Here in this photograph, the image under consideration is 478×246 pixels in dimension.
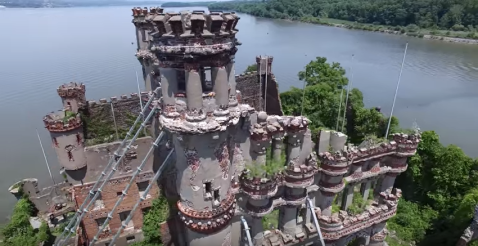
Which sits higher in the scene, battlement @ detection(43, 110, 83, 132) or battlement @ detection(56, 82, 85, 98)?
battlement @ detection(56, 82, 85, 98)

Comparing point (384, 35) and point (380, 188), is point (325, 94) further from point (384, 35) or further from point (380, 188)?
point (384, 35)

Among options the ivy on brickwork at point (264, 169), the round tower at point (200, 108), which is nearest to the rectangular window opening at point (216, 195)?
the round tower at point (200, 108)

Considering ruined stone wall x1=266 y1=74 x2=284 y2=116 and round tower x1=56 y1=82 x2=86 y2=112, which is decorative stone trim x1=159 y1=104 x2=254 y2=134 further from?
ruined stone wall x1=266 y1=74 x2=284 y2=116

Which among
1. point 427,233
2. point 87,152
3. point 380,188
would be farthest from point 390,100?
point 87,152

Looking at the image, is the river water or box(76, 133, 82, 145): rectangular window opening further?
the river water

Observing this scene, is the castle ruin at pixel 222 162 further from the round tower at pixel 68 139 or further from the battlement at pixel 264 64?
the battlement at pixel 264 64

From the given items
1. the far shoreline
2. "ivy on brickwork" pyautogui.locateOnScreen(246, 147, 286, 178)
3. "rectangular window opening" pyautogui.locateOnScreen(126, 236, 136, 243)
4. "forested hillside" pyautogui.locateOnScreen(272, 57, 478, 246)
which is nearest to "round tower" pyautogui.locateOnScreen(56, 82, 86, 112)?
"rectangular window opening" pyautogui.locateOnScreen(126, 236, 136, 243)

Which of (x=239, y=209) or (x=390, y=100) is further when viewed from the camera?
(x=390, y=100)
